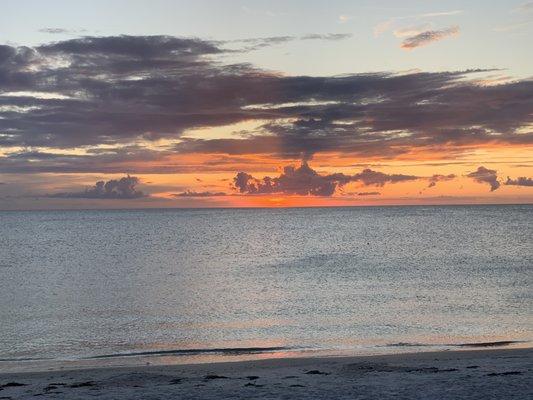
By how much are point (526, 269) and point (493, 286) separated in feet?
52.5

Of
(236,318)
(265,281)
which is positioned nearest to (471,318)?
(236,318)

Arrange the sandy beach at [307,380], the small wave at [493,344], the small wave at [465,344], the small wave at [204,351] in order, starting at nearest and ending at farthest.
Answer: the sandy beach at [307,380]
the small wave at [204,351]
the small wave at [493,344]
the small wave at [465,344]

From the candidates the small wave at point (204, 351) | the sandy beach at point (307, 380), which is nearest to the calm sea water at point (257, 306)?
the small wave at point (204, 351)

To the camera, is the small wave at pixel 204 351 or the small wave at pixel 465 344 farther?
the small wave at pixel 465 344

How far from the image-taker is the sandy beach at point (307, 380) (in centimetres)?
Result: 1680

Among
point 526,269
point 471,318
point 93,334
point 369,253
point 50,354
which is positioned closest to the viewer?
point 50,354

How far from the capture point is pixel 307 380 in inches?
747

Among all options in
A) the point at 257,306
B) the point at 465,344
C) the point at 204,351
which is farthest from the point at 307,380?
the point at 257,306

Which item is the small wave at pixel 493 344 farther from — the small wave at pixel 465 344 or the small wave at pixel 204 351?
the small wave at pixel 204 351

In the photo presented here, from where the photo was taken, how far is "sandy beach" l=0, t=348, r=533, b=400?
1680 centimetres

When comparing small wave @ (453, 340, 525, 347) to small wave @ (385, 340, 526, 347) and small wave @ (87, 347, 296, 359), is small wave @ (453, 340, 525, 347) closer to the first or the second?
small wave @ (385, 340, 526, 347)

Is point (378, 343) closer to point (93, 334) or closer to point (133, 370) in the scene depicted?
point (133, 370)

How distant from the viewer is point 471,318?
3516cm

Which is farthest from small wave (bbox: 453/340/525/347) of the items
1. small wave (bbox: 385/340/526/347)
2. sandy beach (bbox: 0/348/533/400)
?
sandy beach (bbox: 0/348/533/400)
